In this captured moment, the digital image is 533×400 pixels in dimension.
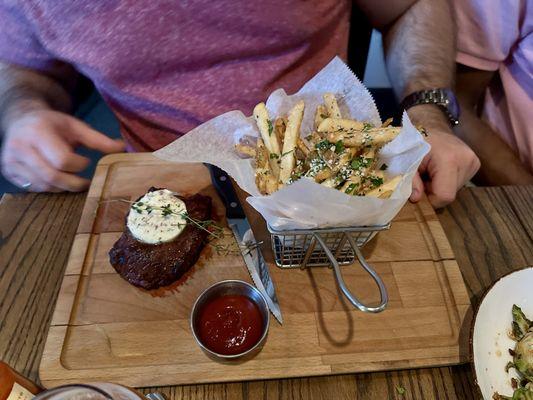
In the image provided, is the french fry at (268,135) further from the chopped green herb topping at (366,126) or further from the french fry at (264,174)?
the chopped green herb topping at (366,126)

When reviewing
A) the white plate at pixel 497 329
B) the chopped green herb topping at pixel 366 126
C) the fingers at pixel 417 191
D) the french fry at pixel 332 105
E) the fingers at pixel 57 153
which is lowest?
the white plate at pixel 497 329

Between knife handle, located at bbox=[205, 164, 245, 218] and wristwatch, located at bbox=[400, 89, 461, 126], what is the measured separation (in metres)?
0.88

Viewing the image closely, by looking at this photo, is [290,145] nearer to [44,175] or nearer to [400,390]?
[400,390]

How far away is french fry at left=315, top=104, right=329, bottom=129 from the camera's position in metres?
1.24

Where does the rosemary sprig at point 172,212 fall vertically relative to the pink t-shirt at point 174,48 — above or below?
below

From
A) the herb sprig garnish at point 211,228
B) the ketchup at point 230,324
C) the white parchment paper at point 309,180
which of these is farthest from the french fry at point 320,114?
the ketchup at point 230,324

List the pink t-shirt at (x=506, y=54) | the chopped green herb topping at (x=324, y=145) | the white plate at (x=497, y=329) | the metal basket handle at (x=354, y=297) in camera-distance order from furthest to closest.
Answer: the pink t-shirt at (x=506, y=54)
the chopped green herb topping at (x=324, y=145)
the white plate at (x=497, y=329)
the metal basket handle at (x=354, y=297)

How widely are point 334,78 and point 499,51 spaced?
3.51 ft

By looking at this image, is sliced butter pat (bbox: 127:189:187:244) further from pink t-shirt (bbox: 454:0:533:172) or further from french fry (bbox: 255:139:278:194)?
pink t-shirt (bbox: 454:0:533:172)

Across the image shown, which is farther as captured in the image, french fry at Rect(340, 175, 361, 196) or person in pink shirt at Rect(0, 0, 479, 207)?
person in pink shirt at Rect(0, 0, 479, 207)

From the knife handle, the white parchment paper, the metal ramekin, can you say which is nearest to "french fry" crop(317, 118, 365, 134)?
the white parchment paper

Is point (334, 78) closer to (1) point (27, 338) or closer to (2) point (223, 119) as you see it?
(2) point (223, 119)

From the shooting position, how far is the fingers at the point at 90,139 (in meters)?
1.50

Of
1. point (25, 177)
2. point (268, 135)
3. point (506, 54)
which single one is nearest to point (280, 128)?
point (268, 135)
